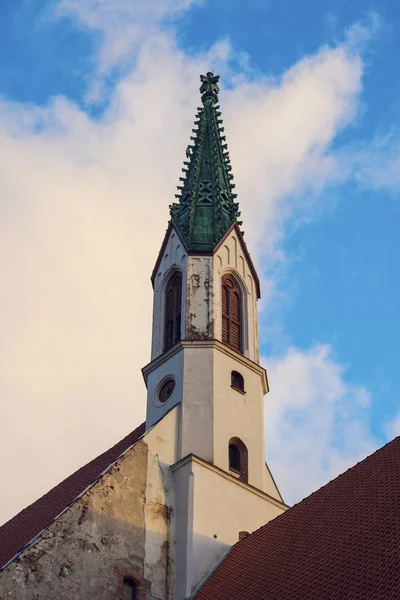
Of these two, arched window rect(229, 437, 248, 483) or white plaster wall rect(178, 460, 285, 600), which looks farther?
arched window rect(229, 437, 248, 483)

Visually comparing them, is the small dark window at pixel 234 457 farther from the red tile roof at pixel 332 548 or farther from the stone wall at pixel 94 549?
the stone wall at pixel 94 549

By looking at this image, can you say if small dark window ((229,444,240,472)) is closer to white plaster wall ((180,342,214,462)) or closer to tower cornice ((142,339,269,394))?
white plaster wall ((180,342,214,462))

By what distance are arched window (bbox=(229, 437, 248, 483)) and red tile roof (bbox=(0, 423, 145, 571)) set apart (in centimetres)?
264

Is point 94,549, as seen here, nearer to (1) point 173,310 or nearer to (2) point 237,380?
(2) point 237,380

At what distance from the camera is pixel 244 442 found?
20781 mm

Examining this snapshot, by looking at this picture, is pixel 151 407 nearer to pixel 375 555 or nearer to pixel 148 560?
pixel 148 560

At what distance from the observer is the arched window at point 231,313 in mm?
22359

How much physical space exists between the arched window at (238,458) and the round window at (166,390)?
1961 mm

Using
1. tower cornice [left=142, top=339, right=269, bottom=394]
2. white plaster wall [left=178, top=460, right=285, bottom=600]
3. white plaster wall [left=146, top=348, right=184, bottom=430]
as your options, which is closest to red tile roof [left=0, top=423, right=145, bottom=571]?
white plaster wall [left=146, top=348, right=184, bottom=430]

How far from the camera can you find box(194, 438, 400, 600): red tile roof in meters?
14.3

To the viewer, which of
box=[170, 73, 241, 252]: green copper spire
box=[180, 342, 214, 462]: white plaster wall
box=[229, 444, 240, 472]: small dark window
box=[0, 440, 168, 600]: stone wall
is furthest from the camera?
box=[170, 73, 241, 252]: green copper spire

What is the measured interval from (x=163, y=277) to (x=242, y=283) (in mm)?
2212

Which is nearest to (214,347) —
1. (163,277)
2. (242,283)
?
(242,283)

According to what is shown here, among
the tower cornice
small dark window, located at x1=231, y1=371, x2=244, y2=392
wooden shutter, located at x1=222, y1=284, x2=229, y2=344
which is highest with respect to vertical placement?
wooden shutter, located at x1=222, y1=284, x2=229, y2=344
